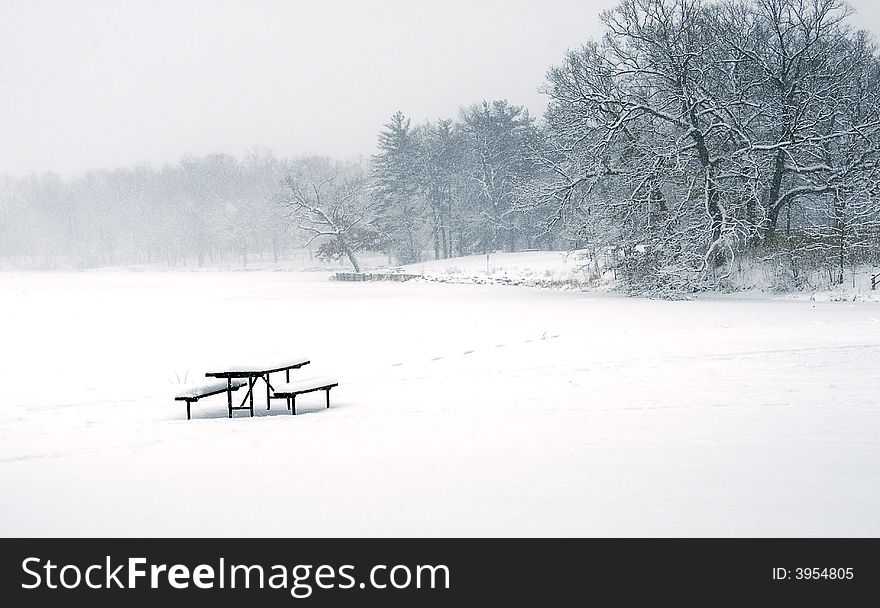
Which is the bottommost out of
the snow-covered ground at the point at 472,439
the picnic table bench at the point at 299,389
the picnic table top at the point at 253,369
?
the snow-covered ground at the point at 472,439

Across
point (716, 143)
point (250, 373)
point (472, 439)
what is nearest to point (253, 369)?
point (250, 373)

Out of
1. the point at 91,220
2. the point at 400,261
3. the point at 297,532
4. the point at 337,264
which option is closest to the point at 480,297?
the point at 297,532

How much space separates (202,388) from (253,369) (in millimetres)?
841

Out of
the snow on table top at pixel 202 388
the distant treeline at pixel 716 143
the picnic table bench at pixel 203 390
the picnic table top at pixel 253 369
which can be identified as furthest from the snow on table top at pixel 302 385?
the distant treeline at pixel 716 143

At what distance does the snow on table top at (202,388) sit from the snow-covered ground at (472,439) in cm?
34

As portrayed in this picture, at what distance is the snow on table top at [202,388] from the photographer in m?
9.34

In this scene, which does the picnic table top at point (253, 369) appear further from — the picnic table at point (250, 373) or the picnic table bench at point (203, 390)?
the picnic table bench at point (203, 390)

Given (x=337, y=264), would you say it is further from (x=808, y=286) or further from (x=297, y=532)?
(x=297, y=532)

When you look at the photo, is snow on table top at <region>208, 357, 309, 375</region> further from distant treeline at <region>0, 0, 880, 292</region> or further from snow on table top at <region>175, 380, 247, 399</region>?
distant treeline at <region>0, 0, 880, 292</region>

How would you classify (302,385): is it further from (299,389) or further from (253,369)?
(253,369)

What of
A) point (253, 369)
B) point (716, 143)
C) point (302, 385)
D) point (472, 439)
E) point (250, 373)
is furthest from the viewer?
point (716, 143)

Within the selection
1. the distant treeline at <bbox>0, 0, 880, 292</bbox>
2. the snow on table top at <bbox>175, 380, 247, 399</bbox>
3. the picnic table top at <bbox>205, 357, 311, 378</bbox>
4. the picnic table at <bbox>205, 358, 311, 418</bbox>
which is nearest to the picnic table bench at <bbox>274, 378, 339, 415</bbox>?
the picnic table at <bbox>205, 358, 311, 418</bbox>

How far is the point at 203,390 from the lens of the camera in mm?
9648

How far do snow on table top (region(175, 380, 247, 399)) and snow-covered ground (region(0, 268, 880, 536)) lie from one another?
336 mm
